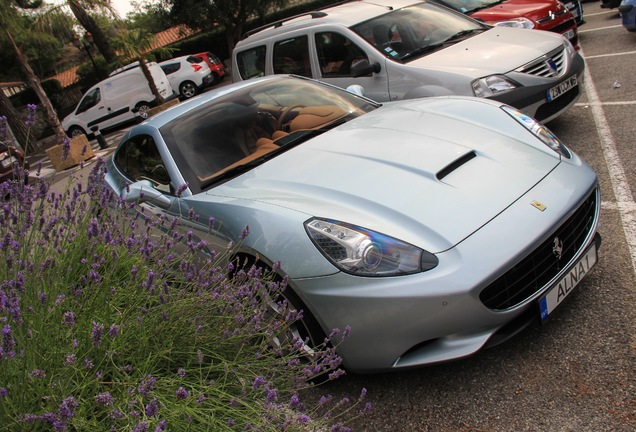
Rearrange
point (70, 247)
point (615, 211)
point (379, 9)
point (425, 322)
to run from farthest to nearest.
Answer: point (379, 9) < point (615, 211) < point (70, 247) < point (425, 322)

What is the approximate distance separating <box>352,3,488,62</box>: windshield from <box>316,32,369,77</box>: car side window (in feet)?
0.55

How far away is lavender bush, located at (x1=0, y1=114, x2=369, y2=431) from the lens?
1749 mm

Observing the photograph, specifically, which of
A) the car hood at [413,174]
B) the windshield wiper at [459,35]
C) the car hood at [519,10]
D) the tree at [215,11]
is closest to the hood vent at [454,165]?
the car hood at [413,174]

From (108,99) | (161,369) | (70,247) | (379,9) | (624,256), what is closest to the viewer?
(161,369)

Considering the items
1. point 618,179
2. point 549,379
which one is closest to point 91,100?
point 618,179

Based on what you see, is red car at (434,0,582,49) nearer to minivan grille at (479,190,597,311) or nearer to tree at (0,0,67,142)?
minivan grille at (479,190,597,311)

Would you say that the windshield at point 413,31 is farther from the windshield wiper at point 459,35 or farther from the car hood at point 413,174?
the car hood at point 413,174

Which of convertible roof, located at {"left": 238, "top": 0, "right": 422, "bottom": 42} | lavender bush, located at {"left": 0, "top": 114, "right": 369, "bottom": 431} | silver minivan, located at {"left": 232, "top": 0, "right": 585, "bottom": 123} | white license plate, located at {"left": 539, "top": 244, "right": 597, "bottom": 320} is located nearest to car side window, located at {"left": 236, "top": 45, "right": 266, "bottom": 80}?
silver minivan, located at {"left": 232, "top": 0, "right": 585, "bottom": 123}

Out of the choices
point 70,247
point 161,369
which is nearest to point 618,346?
point 161,369

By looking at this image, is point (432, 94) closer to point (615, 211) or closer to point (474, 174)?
point (615, 211)

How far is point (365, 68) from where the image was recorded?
5.57 m

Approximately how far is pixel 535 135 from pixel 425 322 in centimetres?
150

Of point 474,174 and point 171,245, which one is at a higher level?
point 171,245

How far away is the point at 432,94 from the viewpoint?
513 centimetres
